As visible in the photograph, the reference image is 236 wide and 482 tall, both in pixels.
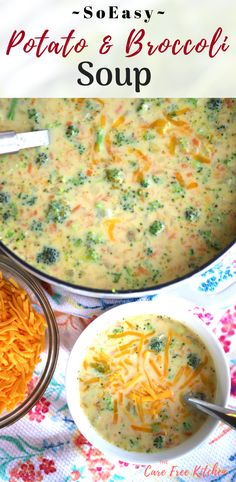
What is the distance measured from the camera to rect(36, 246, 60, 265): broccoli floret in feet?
6.51

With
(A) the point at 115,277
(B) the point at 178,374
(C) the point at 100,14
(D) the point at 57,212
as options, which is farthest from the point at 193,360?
(C) the point at 100,14

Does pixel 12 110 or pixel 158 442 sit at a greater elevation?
pixel 12 110

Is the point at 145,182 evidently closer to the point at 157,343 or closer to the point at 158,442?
the point at 157,343

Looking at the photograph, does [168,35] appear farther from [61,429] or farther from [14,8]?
[61,429]

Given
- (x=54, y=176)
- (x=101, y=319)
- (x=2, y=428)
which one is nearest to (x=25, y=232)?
(x=54, y=176)

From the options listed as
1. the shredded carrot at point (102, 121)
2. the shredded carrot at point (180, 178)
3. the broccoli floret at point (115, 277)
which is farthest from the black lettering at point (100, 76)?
the broccoli floret at point (115, 277)

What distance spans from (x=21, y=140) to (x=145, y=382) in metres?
0.87

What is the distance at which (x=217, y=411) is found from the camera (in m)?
2.10

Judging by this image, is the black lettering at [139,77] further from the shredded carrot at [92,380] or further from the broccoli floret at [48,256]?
the shredded carrot at [92,380]

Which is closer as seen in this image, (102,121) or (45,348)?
(102,121)

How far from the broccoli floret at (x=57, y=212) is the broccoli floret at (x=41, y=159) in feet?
0.40

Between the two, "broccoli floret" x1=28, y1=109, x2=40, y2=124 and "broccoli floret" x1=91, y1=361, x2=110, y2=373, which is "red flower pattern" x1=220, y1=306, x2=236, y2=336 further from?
"broccoli floret" x1=28, y1=109, x2=40, y2=124

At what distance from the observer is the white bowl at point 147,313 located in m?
2.10

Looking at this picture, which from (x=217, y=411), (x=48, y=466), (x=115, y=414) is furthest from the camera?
(x=48, y=466)
